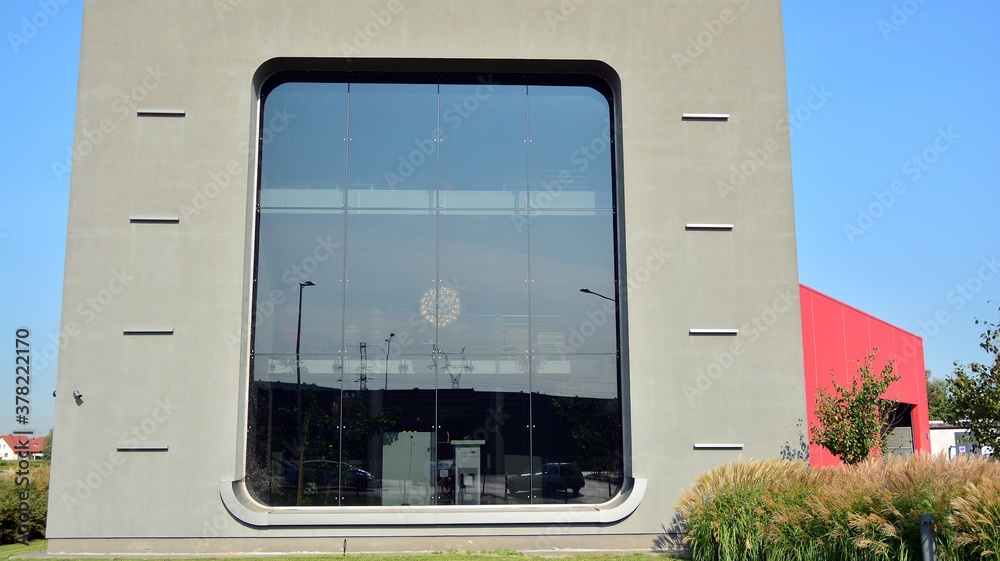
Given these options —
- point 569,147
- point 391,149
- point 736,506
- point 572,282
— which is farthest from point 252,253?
point 736,506

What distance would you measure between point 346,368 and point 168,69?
614 centimetres

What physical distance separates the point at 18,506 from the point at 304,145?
926cm

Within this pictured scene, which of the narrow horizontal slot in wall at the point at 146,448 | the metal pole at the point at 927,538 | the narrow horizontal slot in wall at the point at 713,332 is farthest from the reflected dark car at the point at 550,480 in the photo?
the metal pole at the point at 927,538

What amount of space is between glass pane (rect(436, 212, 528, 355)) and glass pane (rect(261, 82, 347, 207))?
2.24 meters

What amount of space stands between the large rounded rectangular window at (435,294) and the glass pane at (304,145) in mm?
29

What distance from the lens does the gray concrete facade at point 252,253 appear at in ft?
45.4

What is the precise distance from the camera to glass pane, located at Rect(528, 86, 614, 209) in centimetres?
1534

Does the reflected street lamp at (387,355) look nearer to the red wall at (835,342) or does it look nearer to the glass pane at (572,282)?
the glass pane at (572,282)

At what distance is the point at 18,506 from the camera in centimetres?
1664

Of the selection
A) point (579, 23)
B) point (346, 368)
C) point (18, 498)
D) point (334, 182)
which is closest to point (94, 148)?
point (334, 182)

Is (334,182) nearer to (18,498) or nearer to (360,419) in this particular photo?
(360,419)

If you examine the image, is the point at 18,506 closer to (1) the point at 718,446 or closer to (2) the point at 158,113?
(2) the point at 158,113

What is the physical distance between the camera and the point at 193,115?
14.7m

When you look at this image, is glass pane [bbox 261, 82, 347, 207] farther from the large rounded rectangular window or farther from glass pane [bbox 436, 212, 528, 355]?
glass pane [bbox 436, 212, 528, 355]
